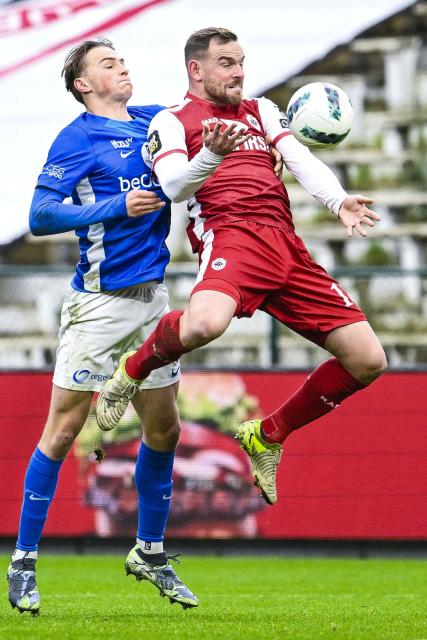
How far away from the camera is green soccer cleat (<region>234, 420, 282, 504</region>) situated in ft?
18.1

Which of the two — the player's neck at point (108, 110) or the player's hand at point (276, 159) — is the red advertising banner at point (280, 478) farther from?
the player's hand at point (276, 159)

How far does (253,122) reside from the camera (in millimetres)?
5566

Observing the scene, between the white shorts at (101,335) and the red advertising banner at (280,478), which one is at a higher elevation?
the white shorts at (101,335)

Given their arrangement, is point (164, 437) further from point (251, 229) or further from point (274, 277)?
point (251, 229)

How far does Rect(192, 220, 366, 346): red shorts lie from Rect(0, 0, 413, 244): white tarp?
37.1 ft

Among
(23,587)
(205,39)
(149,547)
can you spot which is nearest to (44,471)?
(23,587)

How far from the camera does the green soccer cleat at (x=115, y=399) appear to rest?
537cm

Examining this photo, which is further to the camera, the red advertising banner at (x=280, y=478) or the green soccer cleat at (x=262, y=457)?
the red advertising banner at (x=280, y=478)

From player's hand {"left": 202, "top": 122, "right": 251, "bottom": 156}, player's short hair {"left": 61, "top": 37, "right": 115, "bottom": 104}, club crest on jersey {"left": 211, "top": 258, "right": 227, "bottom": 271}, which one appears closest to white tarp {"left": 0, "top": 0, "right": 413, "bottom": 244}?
player's short hair {"left": 61, "top": 37, "right": 115, "bottom": 104}

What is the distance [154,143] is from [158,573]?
6.70ft

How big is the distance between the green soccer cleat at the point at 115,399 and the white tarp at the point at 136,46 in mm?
11217

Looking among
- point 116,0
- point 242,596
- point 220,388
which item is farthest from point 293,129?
point 116,0

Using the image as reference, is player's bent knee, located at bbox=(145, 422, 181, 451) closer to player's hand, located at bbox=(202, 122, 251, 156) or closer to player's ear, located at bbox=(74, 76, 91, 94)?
player's hand, located at bbox=(202, 122, 251, 156)

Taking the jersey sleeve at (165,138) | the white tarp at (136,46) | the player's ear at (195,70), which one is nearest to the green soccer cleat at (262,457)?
the jersey sleeve at (165,138)
